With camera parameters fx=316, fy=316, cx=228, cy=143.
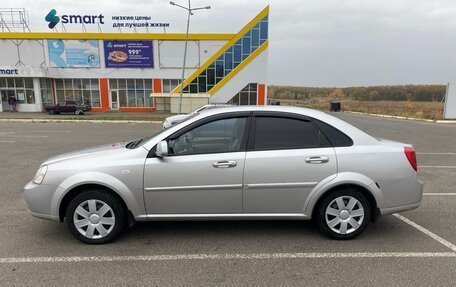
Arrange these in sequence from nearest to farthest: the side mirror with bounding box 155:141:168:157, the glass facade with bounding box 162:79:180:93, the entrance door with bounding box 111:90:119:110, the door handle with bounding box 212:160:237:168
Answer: the side mirror with bounding box 155:141:168:157 < the door handle with bounding box 212:160:237:168 < the glass facade with bounding box 162:79:180:93 < the entrance door with bounding box 111:90:119:110

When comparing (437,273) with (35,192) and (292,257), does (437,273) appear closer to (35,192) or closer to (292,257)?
(292,257)

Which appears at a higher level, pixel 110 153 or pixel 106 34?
pixel 106 34

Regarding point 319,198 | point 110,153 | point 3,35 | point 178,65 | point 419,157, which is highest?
point 3,35

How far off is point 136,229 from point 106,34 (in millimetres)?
32411

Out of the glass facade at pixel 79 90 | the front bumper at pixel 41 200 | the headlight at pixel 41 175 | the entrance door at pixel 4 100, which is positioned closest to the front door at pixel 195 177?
the front bumper at pixel 41 200

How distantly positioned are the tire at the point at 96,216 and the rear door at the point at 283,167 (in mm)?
1519

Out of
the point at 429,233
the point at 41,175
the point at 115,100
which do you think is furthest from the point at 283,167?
the point at 115,100

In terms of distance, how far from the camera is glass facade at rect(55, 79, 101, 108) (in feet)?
109

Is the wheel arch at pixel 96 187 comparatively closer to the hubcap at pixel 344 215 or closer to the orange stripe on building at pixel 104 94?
the hubcap at pixel 344 215

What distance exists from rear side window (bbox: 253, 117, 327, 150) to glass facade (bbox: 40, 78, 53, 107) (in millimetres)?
34751

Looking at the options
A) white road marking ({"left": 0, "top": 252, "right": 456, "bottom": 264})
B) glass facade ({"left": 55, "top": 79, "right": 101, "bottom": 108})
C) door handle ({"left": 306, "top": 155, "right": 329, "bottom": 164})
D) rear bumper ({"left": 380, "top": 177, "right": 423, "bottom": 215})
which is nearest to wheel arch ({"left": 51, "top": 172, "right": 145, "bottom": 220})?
white road marking ({"left": 0, "top": 252, "right": 456, "bottom": 264})

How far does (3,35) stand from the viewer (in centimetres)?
3145

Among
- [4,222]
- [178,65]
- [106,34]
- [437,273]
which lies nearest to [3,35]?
[106,34]

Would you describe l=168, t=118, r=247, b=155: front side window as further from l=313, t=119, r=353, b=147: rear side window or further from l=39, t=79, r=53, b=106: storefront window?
l=39, t=79, r=53, b=106: storefront window
